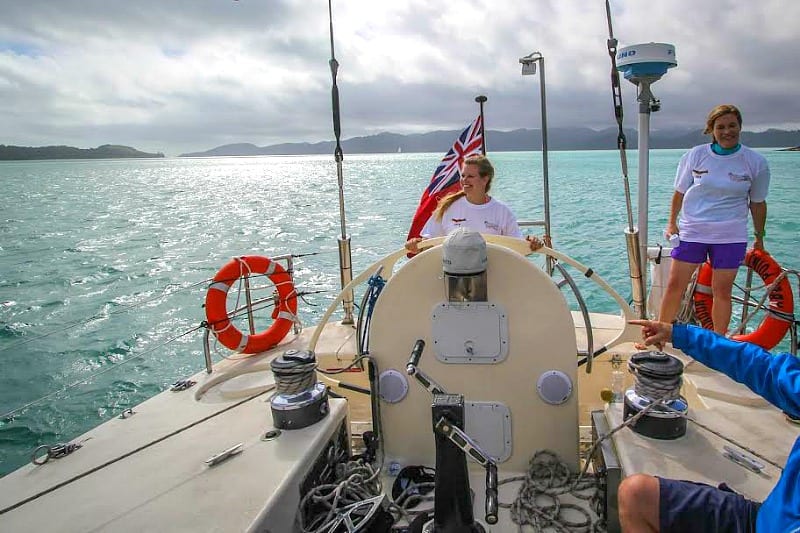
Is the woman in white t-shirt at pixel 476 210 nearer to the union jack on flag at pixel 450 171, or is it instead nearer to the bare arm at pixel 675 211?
the bare arm at pixel 675 211

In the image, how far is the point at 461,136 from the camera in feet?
17.4

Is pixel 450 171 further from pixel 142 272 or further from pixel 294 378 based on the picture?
pixel 142 272

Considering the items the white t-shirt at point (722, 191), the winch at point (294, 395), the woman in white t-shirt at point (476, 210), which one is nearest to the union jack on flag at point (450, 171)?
the woman in white t-shirt at point (476, 210)

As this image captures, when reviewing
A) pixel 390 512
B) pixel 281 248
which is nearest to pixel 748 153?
pixel 390 512

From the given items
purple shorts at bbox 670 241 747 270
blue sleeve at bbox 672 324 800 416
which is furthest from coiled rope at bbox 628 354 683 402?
purple shorts at bbox 670 241 747 270

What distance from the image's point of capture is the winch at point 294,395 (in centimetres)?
224

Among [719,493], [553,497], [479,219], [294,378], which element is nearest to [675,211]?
[479,219]

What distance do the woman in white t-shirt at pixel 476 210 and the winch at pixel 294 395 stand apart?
4.52ft

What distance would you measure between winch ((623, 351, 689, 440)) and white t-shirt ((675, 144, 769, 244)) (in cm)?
165

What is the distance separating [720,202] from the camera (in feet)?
10.8

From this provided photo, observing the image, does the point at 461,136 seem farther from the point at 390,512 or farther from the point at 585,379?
the point at 390,512

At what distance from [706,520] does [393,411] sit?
4.35 ft

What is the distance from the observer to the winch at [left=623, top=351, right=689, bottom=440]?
2006mm

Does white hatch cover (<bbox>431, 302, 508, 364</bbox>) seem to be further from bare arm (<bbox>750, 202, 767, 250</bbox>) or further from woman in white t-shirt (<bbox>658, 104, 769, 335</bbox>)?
bare arm (<bbox>750, 202, 767, 250</bbox>)
